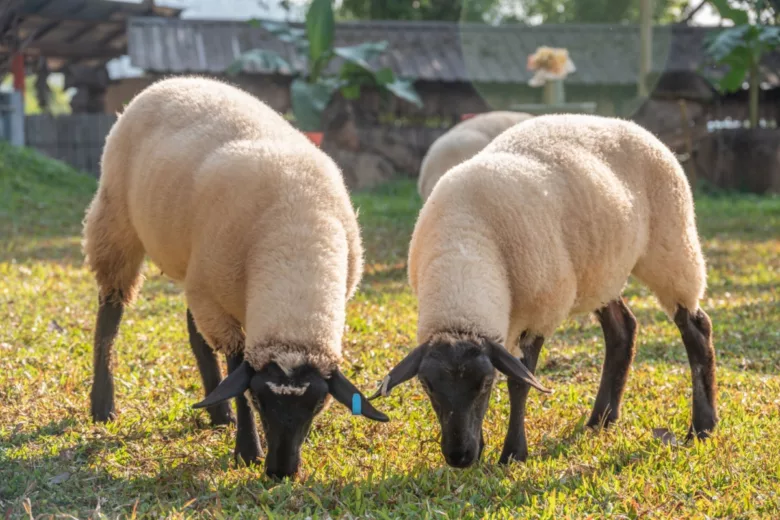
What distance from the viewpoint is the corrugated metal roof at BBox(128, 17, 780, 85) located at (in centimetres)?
1377

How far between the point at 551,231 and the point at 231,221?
139 centimetres

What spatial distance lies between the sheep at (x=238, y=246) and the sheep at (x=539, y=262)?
0.35 metres

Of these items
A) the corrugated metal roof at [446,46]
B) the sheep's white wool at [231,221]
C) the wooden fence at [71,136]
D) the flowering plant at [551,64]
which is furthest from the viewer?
the wooden fence at [71,136]

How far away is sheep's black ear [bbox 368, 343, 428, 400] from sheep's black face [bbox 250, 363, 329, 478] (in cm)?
23

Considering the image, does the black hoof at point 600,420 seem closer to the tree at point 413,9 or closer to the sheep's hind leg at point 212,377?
the sheep's hind leg at point 212,377

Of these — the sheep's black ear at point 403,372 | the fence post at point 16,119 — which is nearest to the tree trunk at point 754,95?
the fence post at point 16,119

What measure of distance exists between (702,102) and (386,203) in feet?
26.9

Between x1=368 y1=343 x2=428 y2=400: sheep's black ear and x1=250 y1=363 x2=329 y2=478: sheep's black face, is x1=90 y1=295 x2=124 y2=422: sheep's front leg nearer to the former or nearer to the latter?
x1=250 y1=363 x2=329 y2=478: sheep's black face

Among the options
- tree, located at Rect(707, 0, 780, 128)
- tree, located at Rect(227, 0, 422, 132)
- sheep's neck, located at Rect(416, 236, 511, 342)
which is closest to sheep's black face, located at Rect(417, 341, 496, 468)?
sheep's neck, located at Rect(416, 236, 511, 342)

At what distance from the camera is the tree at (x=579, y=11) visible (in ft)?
42.6

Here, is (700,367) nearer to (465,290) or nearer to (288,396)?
(465,290)

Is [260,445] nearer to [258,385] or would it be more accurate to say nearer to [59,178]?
[258,385]

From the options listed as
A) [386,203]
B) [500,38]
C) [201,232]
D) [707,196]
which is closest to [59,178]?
[386,203]

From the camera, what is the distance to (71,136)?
61.0ft
